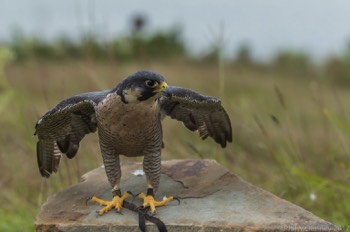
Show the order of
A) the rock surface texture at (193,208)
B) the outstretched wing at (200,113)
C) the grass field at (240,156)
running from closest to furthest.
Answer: the rock surface texture at (193,208)
the outstretched wing at (200,113)
the grass field at (240,156)

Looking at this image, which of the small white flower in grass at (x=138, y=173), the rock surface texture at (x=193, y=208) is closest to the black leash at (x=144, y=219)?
the rock surface texture at (x=193, y=208)

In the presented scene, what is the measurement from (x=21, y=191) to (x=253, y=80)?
920 cm

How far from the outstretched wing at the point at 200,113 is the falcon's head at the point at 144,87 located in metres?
0.40

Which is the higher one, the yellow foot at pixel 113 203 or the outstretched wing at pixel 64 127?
the outstretched wing at pixel 64 127

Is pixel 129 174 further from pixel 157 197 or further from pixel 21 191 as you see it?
pixel 21 191

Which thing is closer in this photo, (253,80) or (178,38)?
(253,80)

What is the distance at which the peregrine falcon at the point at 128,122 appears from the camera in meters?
3.29

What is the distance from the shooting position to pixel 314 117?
1188cm

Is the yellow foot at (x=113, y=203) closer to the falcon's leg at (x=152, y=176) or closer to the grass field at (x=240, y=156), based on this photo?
the falcon's leg at (x=152, y=176)

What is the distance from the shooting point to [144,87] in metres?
3.23

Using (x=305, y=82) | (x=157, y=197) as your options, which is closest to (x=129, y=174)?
(x=157, y=197)

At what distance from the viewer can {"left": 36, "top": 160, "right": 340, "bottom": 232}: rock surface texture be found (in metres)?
3.31

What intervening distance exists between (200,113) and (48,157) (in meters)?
1.04

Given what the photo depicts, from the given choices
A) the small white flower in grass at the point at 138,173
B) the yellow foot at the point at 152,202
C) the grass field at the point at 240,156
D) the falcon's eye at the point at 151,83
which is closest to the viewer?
the falcon's eye at the point at 151,83
